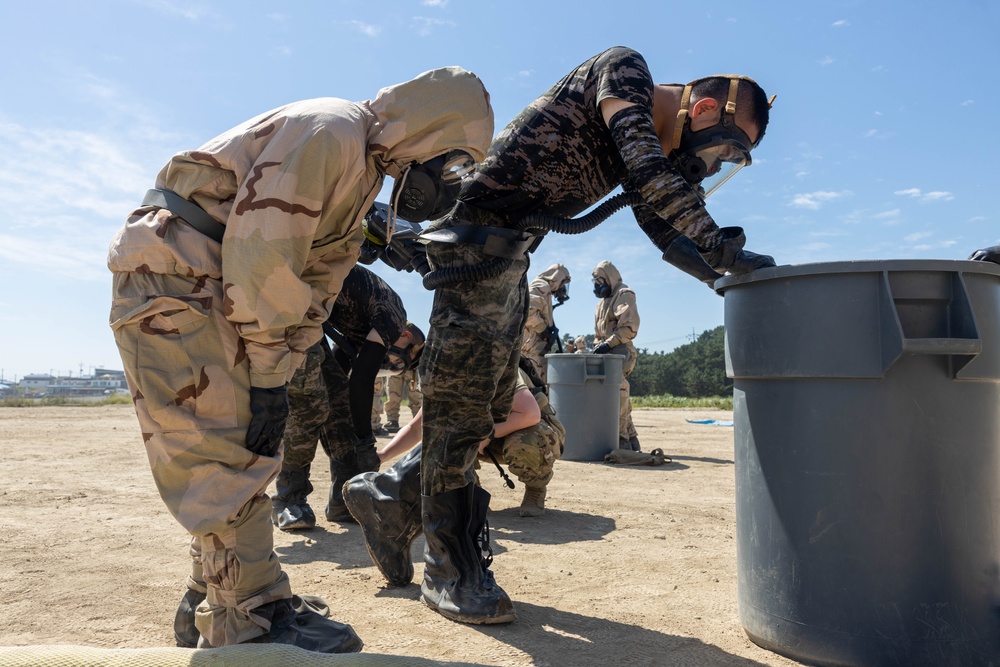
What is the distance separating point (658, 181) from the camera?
2199 millimetres

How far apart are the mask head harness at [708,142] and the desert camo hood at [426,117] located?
0.80m

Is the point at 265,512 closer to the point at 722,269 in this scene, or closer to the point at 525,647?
the point at 525,647

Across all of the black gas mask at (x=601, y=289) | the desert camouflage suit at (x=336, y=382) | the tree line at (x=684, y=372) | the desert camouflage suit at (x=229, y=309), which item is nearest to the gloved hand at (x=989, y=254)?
the desert camouflage suit at (x=229, y=309)

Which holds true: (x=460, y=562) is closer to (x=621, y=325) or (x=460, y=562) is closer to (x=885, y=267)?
(x=885, y=267)

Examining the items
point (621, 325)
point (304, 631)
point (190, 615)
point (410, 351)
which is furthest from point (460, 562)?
point (621, 325)

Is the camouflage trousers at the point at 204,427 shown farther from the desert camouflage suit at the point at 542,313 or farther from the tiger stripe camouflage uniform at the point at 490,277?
the desert camouflage suit at the point at 542,313

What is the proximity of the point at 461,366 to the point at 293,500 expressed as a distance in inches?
76.3

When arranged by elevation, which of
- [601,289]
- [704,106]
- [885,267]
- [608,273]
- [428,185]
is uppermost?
[608,273]

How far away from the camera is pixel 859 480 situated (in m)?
1.87

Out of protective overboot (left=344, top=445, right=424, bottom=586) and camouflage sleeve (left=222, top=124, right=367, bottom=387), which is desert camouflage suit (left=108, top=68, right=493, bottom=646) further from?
protective overboot (left=344, top=445, right=424, bottom=586)

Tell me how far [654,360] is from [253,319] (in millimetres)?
56307

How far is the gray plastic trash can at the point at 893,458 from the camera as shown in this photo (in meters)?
1.85

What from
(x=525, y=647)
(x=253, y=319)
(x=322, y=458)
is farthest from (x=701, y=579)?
(x=322, y=458)

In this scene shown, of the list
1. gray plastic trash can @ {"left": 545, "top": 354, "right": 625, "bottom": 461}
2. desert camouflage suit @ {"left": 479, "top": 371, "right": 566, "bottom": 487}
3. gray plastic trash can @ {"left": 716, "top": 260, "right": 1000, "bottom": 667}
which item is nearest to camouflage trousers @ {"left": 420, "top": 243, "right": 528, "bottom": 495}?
gray plastic trash can @ {"left": 716, "top": 260, "right": 1000, "bottom": 667}
